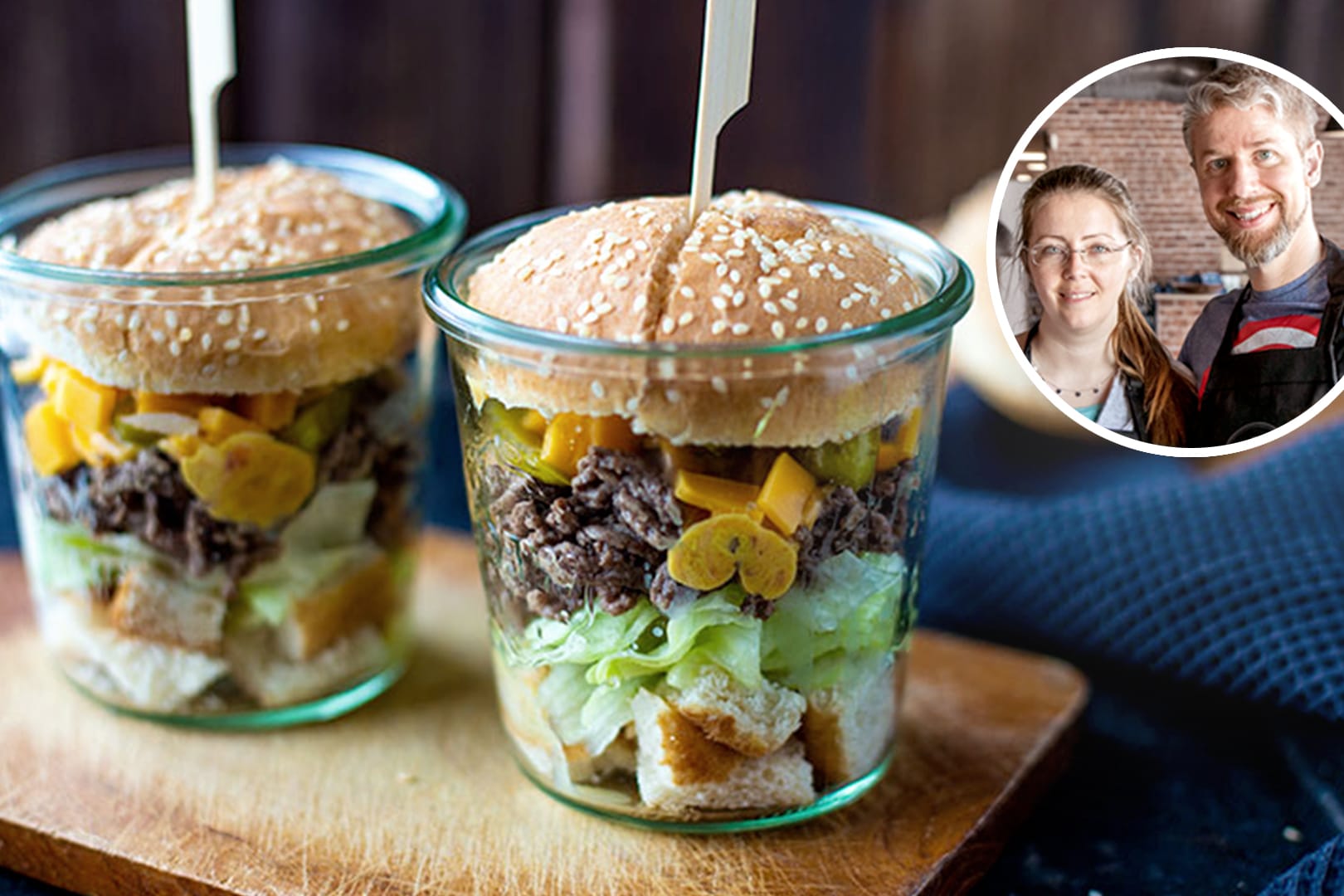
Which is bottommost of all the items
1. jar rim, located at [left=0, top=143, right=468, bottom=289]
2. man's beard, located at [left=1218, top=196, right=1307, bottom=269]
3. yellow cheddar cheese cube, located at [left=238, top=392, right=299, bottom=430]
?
yellow cheddar cheese cube, located at [left=238, top=392, right=299, bottom=430]

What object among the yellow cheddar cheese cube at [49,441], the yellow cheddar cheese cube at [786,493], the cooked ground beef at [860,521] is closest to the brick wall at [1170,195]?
the cooked ground beef at [860,521]

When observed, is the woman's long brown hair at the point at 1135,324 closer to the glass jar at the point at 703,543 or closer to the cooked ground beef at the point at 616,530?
the glass jar at the point at 703,543

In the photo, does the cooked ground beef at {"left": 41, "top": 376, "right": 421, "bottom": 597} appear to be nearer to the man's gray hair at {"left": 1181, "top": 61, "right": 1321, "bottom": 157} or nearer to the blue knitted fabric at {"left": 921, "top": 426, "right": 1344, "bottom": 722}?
the blue knitted fabric at {"left": 921, "top": 426, "right": 1344, "bottom": 722}

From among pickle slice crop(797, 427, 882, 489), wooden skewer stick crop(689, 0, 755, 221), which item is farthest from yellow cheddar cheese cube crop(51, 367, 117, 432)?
pickle slice crop(797, 427, 882, 489)

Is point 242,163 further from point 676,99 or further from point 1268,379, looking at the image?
point 1268,379

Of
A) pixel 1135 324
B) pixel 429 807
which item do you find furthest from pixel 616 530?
pixel 1135 324

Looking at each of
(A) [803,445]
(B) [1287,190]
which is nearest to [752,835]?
(A) [803,445]
